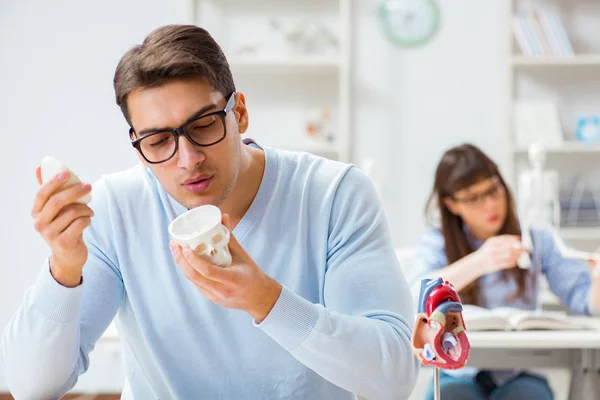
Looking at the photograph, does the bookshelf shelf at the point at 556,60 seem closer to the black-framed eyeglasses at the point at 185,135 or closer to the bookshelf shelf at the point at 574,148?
the bookshelf shelf at the point at 574,148

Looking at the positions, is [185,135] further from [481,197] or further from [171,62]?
[481,197]

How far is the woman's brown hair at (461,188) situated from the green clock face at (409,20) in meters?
1.73

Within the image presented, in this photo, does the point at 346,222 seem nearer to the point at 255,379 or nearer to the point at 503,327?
the point at 255,379

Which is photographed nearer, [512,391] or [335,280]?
[335,280]

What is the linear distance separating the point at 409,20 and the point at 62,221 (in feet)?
12.2

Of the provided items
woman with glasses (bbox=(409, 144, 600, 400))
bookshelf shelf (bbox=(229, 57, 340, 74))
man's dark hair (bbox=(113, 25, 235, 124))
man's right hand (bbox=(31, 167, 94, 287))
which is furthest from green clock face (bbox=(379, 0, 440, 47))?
man's right hand (bbox=(31, 167, 94, 287))

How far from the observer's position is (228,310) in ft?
4.38

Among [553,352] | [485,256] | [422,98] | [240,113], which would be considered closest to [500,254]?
[485,256]

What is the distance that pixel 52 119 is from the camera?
4824 millimetres

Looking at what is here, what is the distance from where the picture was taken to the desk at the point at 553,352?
229 cm

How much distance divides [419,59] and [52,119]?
2.15m

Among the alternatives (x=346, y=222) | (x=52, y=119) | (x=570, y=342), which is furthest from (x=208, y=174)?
(x=52, y=119)

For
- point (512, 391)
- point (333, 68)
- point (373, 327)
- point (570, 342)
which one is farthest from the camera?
point (333, 68)

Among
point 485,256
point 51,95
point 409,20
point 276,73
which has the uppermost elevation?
point 409,20
